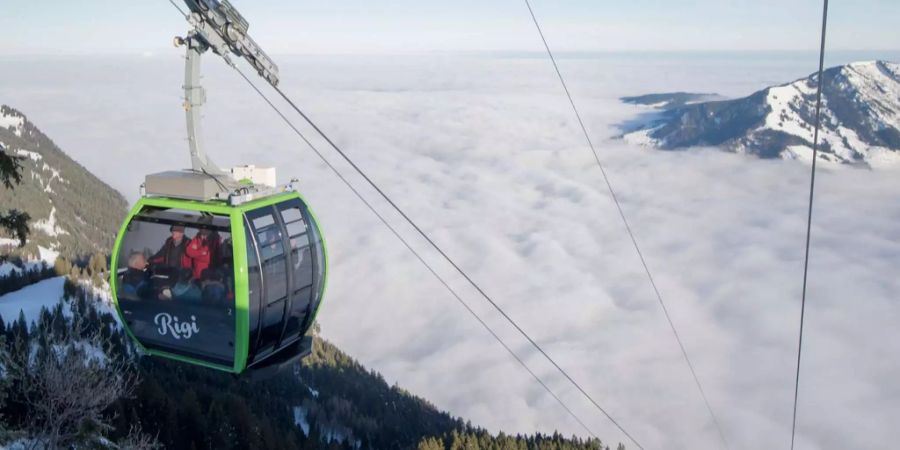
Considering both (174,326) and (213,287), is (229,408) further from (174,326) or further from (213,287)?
(213,287)

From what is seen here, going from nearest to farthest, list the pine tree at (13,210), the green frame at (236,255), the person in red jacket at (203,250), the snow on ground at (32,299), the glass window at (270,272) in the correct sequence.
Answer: the green frame at (236,255), the glass window at (270,272), the person in red jacket at (203,250), the pine tree at (13,210), the snow on ground at (32,299)

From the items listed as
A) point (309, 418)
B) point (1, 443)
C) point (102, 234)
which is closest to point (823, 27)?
point (1, 443)

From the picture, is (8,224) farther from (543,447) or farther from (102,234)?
(102,234)

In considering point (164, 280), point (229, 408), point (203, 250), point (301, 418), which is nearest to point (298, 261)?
point (203, 250)

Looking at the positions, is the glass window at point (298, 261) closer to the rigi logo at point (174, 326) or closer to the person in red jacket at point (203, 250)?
the person in red jacket at point (203, 250)

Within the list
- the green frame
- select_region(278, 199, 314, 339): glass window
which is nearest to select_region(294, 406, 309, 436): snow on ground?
select_region(278, 199, 314, 339): glass window

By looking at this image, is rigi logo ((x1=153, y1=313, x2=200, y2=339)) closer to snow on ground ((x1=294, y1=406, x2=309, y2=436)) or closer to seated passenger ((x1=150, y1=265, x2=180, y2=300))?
seated passenger ((x1=150, y1=265, x2=180, y2=300))

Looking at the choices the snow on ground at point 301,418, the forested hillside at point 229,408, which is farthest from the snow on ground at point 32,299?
the snow on ground at point 301,418
